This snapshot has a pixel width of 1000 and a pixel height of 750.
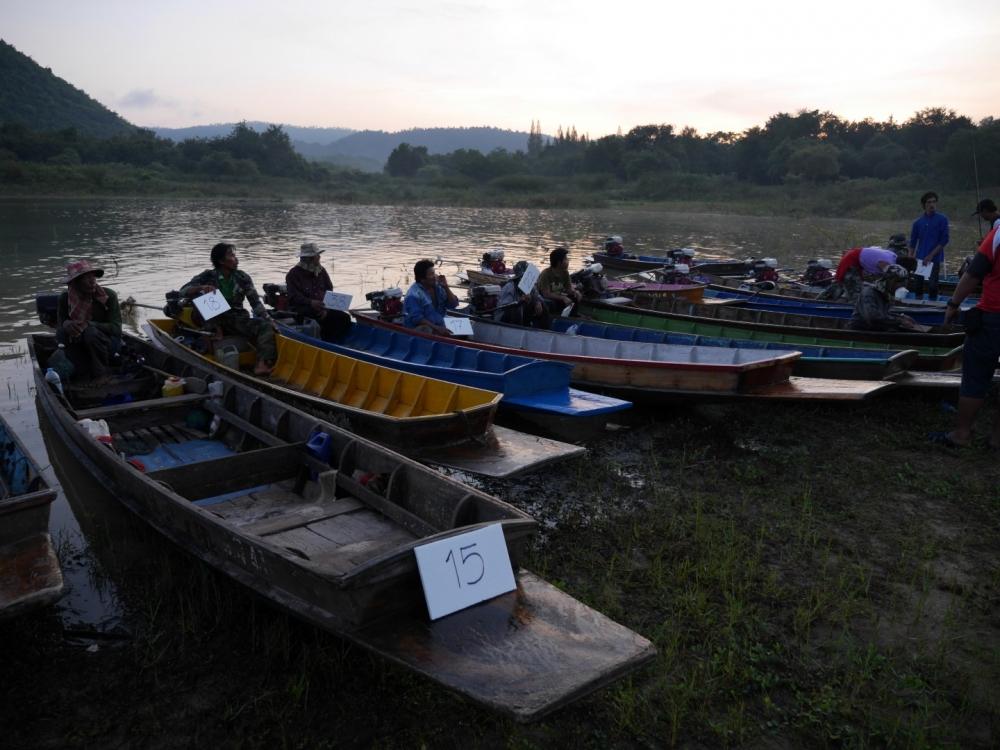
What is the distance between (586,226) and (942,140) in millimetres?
43738

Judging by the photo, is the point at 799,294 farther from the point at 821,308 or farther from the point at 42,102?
the point at 42,102

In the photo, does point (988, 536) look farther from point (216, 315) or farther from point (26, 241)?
point (26, 241)

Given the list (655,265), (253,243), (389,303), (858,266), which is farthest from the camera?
(253,243)

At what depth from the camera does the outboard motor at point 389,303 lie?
9.84 meters

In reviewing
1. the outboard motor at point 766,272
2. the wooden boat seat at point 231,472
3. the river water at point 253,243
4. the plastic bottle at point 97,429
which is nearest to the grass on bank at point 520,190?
the river water at point 253,243

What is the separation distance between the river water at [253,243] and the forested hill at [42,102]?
49.2 meters

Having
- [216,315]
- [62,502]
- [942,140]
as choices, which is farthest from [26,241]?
[942,140]

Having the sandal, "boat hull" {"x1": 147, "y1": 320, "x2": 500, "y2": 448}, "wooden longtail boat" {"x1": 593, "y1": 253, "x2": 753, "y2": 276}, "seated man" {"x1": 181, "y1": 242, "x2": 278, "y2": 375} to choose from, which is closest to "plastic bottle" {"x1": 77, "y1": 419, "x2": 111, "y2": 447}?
"boat hull" {"x1": 147, "y1": 320, "x2": 500, "y2": 448}

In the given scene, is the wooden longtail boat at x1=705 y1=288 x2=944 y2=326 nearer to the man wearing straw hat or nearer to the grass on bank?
the man wearing straw hat

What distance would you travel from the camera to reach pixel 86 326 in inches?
270

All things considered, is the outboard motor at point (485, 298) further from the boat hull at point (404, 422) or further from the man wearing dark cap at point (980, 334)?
the man wearing dark cap at point (980, 334)

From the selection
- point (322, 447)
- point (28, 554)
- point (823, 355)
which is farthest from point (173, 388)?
point (823, 355)

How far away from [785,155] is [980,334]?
64722 millimetres

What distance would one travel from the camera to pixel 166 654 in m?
3.93
